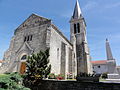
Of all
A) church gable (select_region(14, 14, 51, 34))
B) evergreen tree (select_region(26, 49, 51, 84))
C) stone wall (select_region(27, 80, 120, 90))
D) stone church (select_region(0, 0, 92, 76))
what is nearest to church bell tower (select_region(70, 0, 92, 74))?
stone church (select_region(0, 0, 92, 76))

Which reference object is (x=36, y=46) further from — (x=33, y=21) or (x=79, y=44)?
(x=79, y=44)

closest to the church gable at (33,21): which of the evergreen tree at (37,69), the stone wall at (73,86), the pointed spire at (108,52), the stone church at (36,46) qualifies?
the stone church at (36,46)

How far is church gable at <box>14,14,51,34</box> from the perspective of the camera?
18.3 metres

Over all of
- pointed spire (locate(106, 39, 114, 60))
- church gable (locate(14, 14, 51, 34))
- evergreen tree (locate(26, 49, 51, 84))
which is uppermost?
church gable (locate(14, 14, 51, 34))

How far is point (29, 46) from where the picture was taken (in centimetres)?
1716

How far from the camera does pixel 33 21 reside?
19.5 meters

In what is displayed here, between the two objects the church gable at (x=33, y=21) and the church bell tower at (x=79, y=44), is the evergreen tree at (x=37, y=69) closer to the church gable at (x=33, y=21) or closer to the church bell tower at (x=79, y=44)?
the church gable at (x=33, y=21)

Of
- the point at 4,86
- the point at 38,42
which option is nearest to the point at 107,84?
the point at 4,86

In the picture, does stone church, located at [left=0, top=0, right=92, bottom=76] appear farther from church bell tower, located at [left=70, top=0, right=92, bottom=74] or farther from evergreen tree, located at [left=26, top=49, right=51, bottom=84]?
church bell tower, located at [left=70, top=0, right=92, bottom=74]

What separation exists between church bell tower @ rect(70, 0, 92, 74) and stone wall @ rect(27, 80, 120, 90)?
1472cm

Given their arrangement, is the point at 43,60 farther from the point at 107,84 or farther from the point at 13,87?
the point at 107,84

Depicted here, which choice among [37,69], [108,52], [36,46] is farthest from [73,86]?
[36,46]

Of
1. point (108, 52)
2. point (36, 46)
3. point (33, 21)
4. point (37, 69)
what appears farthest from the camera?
point (33, 21)

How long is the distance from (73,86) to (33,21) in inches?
624
